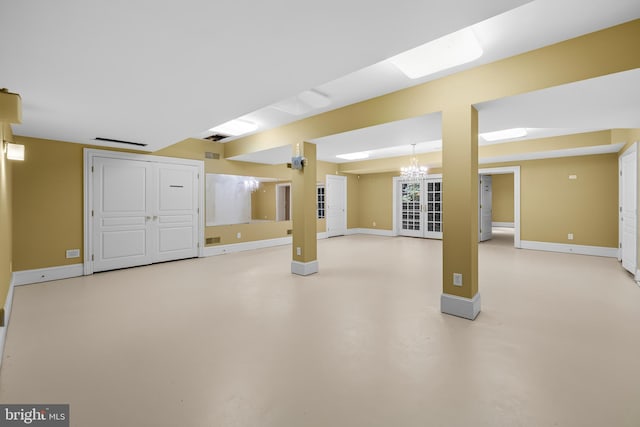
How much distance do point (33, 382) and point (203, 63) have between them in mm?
2481

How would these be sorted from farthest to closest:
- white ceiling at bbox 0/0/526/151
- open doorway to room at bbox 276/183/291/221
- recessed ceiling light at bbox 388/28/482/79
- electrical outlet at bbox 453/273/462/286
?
open doorway to room at bbox 276/183/291/221
electrical outlet at bbox 453/273/462/286
recessed ceiling light at bbox 388/28/482/79
white ceiling at bbox 0/0/526/151

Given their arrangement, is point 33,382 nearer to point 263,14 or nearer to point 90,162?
point 263,14

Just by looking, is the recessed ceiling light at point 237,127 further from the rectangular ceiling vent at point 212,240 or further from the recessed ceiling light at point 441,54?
the recessed ceiling light at point 441,54

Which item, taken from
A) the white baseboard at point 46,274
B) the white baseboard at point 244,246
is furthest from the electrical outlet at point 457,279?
the white baseboard at point 46,274

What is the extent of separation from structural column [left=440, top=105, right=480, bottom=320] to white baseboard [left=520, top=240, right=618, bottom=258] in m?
5.22

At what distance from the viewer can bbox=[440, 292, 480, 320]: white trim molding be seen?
2.88 metres

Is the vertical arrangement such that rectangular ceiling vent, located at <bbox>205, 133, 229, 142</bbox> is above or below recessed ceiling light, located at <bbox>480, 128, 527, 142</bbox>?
above

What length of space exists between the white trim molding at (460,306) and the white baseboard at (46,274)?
18.1ft

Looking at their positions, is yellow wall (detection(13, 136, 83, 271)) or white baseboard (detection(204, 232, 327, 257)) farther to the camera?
white baseboard (detection(204, 232, 327, 257))

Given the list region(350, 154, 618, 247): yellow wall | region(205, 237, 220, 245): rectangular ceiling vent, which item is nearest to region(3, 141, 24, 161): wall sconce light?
region(205, 237, 220, 245): rectangular ceiling vent

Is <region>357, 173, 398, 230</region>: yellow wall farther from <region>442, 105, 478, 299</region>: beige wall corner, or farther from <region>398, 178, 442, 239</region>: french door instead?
<region>442, 105, 478, 299</region>: beige wall corner

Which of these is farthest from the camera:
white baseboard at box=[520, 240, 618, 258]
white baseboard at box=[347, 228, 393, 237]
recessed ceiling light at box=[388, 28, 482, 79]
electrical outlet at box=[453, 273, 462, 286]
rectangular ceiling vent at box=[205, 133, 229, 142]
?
white baseboard at box=[347, 228, 393, 237]

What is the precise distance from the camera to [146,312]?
123 inches

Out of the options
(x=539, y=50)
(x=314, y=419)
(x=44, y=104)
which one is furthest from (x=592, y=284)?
(x=44, y=104)
